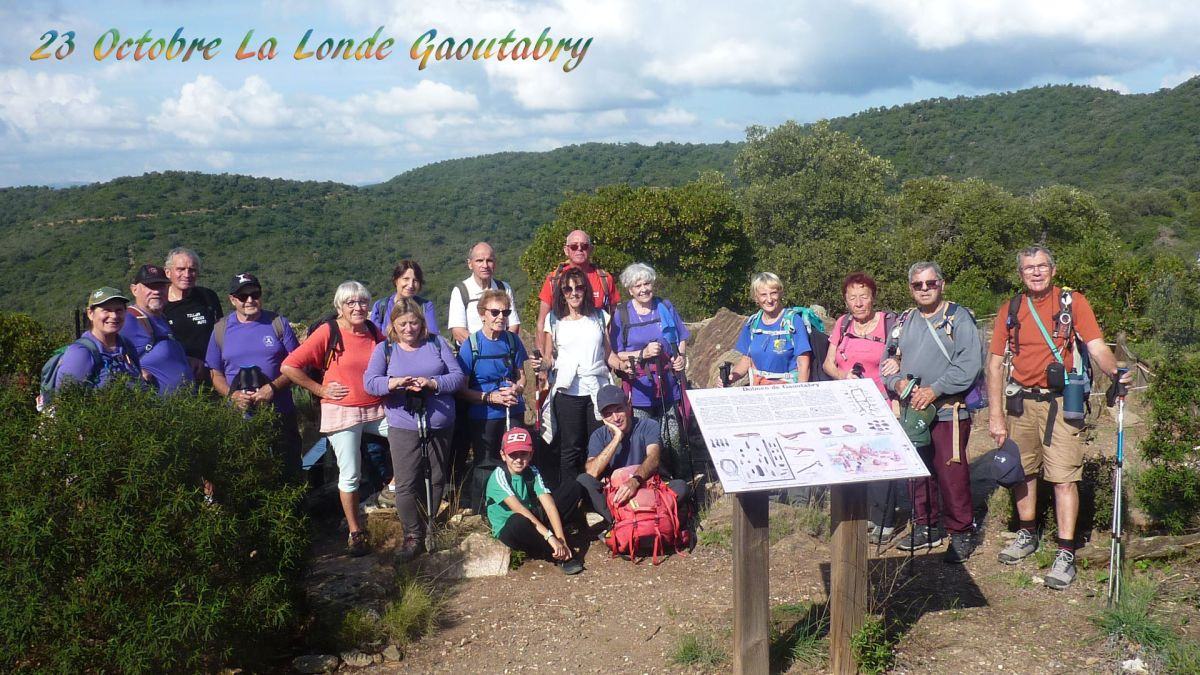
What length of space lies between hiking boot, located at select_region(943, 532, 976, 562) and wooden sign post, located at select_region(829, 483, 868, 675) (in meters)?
1.49

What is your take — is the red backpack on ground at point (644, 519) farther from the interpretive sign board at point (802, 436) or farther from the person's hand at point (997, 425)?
the person's hand at point (997, 425)

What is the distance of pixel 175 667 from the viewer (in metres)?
3.40

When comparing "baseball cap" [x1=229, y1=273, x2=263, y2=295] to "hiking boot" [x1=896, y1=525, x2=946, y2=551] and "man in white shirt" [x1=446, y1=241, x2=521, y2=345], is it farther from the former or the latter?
"hiking boot" [x1=896, y1=525, x2=946, y2=551]

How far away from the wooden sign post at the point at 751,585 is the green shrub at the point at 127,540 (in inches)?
78.7

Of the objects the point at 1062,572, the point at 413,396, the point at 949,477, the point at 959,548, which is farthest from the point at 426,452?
the point at 1062,572

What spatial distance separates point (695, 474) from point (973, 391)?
7.61 ft

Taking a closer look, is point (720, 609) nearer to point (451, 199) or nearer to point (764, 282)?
point (764, 282)

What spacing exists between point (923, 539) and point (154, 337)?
4.70 m

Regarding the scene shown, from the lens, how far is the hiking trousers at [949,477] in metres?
4.76

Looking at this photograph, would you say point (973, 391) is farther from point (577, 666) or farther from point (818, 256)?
point (818, 256)

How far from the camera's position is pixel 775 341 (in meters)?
5.32

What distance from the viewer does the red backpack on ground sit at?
5090mm

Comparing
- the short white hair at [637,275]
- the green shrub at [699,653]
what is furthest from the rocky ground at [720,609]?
the short white hair at [637,275]

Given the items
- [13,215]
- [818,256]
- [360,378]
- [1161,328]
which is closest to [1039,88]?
[818,256]
